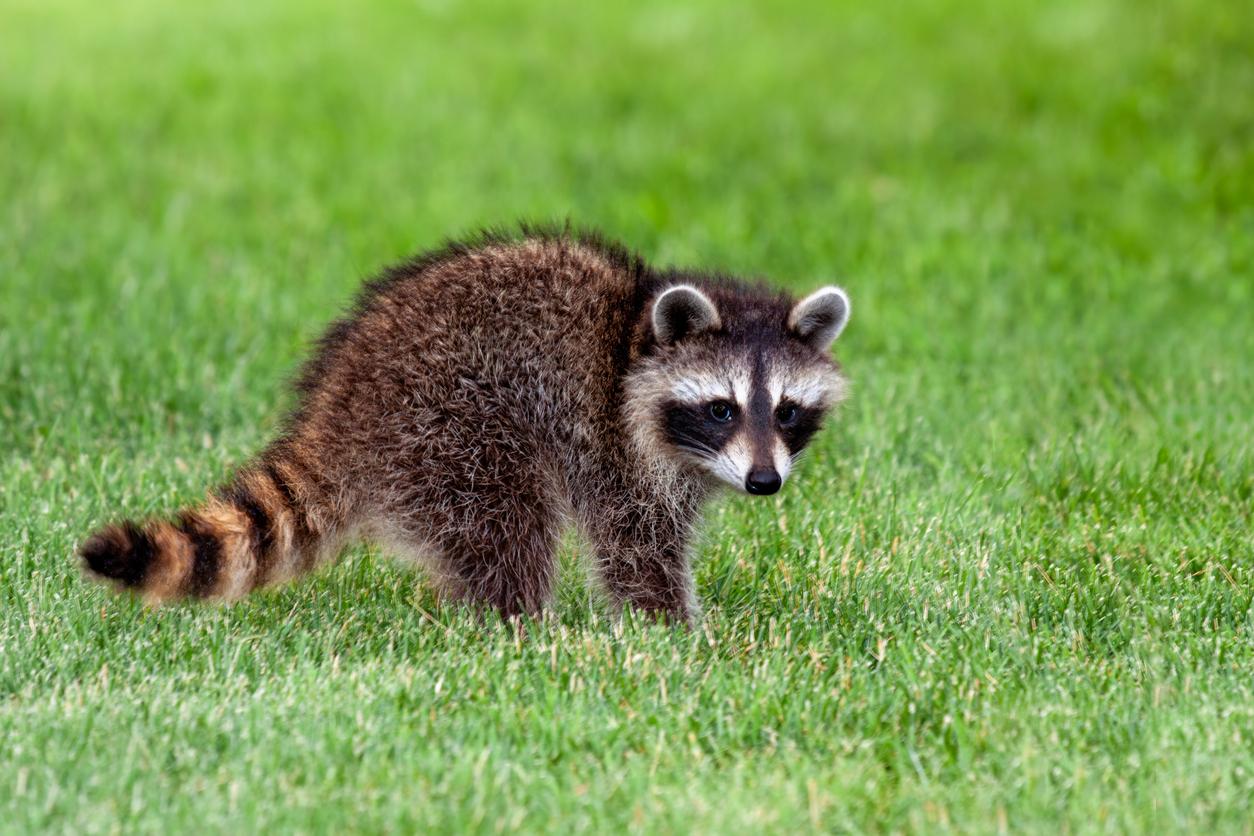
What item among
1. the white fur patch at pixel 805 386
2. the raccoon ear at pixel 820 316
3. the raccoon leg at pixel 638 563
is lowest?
the raccoon leg at pixel 638 563

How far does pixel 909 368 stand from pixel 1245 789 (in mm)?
4646

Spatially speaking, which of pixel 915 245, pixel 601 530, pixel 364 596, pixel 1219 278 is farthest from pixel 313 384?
pixel 1219 278

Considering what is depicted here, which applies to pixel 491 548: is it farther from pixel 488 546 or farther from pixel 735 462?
pixel 735 462

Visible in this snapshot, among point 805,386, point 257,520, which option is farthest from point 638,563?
point 257,520

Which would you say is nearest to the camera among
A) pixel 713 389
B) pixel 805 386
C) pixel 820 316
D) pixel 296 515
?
pixel 296 515

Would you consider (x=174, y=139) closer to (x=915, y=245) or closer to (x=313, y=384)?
(x=915, y=245)

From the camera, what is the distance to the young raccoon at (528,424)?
553 centimetres

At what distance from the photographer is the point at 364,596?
5844 millimetres

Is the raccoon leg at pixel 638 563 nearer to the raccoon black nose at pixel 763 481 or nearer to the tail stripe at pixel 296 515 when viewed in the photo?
the raccoon black nose at pixel 763 481

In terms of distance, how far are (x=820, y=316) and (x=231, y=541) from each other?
2.25 metres

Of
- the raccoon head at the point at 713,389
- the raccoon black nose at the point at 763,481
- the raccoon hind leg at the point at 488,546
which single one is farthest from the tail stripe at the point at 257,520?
the raccoon black nose at the point at 763,481

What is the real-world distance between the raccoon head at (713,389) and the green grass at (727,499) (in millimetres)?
541

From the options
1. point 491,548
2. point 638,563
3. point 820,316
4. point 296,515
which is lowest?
point 638,563

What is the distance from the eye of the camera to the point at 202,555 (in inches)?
197
